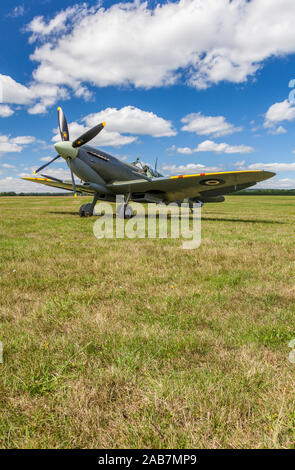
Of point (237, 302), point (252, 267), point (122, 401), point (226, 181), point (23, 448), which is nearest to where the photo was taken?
point (23, 448)

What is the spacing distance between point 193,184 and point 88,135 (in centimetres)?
642

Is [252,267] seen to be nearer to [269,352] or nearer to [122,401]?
[269,352]

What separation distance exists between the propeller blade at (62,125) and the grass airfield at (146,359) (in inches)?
451

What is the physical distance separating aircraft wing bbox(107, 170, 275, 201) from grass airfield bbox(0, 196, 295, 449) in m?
8.97

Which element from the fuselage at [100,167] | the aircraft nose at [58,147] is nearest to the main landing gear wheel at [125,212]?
the fuselage at [100,167]

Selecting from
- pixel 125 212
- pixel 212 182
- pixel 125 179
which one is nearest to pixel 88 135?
pixel 125 179

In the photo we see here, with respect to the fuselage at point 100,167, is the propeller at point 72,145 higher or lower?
higher

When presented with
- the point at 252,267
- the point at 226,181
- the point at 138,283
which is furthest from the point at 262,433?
the point at 226,181

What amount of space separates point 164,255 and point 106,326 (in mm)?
3550

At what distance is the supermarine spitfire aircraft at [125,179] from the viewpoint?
1303cm

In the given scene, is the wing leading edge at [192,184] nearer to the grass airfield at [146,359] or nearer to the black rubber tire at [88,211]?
the black rubber tire at [88,211]

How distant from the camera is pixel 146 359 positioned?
2.14 m

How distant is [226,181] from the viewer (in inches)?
531

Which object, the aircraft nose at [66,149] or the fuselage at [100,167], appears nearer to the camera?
the aircraft nose at [66,149]
